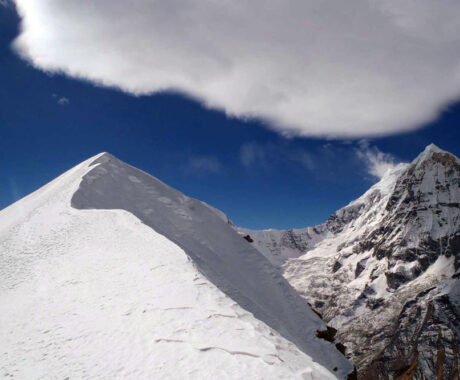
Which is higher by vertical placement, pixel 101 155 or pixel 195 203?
pixel 101 155

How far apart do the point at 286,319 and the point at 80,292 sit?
18483 millimetres

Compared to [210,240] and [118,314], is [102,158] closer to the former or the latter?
[210,240]

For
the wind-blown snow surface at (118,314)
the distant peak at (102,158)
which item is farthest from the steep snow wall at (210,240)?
the wind-blown snow surface at (118,314)

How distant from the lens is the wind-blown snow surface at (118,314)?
298 inches

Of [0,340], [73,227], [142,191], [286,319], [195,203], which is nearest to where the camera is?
[0,340]

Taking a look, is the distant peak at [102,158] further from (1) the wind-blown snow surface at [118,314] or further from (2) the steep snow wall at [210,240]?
(1) the wind-blown snow surface at [118,314]

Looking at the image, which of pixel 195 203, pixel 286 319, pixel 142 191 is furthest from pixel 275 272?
pixel 142 191

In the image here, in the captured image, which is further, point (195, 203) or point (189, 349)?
point (195, 203)

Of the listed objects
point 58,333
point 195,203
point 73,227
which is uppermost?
point 195,203

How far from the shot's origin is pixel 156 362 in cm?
757

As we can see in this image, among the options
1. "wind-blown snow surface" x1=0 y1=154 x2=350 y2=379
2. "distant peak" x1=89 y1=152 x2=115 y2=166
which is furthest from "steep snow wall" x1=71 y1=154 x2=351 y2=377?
"wind-blown snow surface" x1=0 y1=154 x2=350 y2=379

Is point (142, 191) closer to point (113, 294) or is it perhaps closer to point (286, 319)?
point (286, 319)

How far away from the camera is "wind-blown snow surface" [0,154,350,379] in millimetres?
7559

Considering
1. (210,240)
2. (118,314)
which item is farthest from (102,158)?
(118,314)
